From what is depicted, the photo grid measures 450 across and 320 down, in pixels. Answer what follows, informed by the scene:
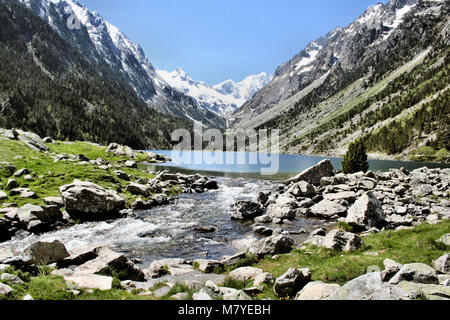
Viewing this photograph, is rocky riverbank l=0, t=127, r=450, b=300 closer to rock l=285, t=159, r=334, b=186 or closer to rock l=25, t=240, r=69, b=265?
rock l=25, t=240, r=69, b=265

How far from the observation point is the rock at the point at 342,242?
48.3 feet

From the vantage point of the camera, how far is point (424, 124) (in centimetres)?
14038

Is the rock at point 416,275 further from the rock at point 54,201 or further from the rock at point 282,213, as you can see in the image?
the rock at point 54,201

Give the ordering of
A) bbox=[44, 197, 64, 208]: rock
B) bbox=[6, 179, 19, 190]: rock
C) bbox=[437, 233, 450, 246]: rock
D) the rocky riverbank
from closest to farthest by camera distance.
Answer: the rocky riverbank
bbox=[437, 233, 450, 246]: rock
bbox=[44, 197, 64, 208]: rock
bbox=[6, 179, 19, 190]: rock

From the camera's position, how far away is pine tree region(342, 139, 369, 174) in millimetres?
53625

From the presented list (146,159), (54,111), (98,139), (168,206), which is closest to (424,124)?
(146,159)

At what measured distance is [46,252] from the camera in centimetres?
1382

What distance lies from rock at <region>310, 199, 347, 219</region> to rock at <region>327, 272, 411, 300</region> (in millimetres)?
21238

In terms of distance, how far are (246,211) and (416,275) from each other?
2129 cm

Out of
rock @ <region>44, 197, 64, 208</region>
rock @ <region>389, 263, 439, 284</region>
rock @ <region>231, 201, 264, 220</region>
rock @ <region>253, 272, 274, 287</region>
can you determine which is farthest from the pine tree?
rock @ <region>44, 197, 64, 208</region>


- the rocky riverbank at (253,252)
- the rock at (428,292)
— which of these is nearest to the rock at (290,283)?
the rocky riverbank at (253,252)

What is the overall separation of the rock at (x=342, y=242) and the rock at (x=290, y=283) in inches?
209
